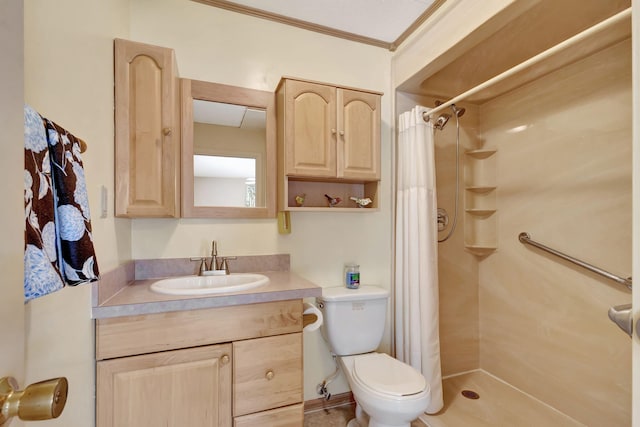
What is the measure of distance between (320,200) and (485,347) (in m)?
1.81

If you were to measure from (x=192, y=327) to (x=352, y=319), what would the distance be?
0.91 metres

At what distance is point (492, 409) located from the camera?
188cm

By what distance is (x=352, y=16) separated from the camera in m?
1.83

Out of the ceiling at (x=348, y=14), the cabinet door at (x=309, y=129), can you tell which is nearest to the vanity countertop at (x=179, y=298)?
the cabinet door at (x=309, y=129)

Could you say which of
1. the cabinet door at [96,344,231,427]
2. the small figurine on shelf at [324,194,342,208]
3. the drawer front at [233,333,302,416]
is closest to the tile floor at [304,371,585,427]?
the drawer front at [233,333,302,416]

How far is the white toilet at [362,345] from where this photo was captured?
4.74ft

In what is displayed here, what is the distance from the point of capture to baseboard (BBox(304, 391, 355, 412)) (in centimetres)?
185

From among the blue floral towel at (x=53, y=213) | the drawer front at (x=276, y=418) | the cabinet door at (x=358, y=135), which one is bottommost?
the drawer front at (x=276, y=418)

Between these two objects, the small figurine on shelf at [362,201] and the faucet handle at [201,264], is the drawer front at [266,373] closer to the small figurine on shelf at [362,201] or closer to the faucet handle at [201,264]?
the faucet handle at [201,264]

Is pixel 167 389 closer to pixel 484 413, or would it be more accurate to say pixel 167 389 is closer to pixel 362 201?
pixel 362 201

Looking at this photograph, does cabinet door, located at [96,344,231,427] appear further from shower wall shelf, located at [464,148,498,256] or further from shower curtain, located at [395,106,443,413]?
shower wall shelf, located at [464,148,498,256]

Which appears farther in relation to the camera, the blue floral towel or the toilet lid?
the toilet lid

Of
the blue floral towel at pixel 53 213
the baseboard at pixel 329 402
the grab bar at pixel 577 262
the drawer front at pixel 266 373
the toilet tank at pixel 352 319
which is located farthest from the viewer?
the baseboard at pixel 329 402

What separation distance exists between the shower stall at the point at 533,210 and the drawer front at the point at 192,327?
1.24 meters
